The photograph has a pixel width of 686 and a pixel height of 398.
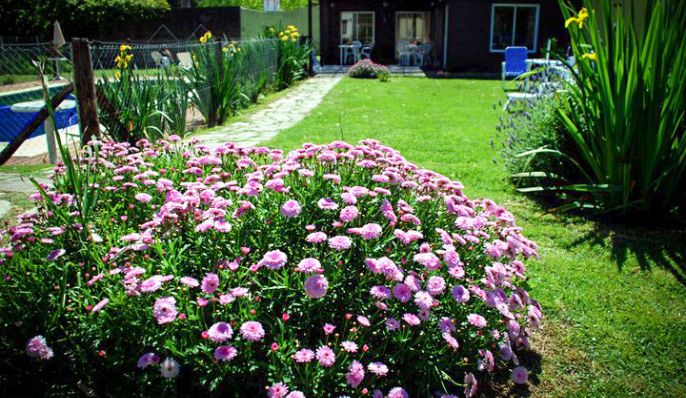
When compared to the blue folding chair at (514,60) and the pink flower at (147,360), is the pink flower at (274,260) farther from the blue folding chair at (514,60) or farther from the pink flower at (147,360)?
the blue folding chair at (514,60)

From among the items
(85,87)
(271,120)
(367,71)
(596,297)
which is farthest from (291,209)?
(367,71)

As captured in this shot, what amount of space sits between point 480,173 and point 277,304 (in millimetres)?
3886

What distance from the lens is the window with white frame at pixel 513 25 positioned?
790 inches

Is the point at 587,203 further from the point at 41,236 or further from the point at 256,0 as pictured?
the point at 256,0

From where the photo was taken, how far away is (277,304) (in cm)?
213

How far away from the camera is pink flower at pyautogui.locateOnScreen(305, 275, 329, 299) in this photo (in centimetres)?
191

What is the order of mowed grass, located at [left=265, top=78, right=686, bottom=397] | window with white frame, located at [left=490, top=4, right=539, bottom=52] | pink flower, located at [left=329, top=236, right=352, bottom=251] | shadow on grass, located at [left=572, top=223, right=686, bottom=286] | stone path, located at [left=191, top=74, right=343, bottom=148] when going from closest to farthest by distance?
1. pink flower, located at [left=329, top=236, right=352, bottom=251]
2. mowed grass, located at [left=265, top=78, right=686, bottom=397]
3. shadow on grass, located at [left=572, top=223, right=686, bottom=286]
4. stone path, located at [left=191, top=74, right=343, bottom=148]
5. window with white frame, located at [left=490, top=4, right=539, bottom=52]

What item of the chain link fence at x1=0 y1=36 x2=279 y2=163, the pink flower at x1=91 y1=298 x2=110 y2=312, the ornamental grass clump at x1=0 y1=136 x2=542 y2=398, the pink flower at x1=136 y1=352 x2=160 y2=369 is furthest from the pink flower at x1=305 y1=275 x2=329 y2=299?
the chain link fence at x1=0 y1=36 x2=279 y2=163

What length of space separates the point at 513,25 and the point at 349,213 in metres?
20.4

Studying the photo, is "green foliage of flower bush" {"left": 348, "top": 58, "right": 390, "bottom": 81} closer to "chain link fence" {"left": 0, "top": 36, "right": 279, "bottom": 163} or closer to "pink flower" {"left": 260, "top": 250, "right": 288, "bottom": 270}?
"chain link fence" {"left": 0, "top": 36, "right": 279, "bottom": 163}

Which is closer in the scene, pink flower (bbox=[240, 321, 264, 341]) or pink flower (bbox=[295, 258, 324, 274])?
pink flower (bbox=[240, 321, 264, 341])

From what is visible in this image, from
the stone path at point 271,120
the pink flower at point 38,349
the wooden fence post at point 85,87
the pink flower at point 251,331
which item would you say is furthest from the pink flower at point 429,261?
the stone path at point 271,120

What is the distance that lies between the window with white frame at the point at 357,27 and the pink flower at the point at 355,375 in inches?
903

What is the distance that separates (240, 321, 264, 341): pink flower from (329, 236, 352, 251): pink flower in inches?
16.3
